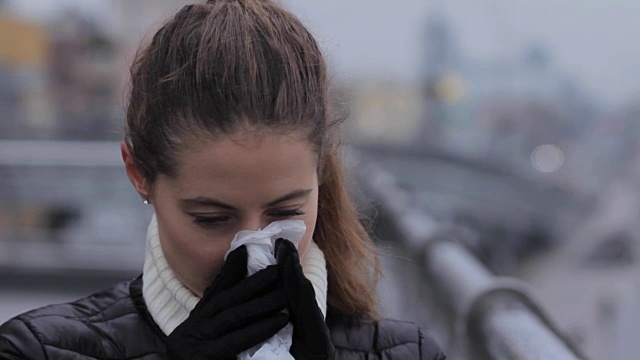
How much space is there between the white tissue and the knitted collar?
115 mm

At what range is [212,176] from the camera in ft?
5.38

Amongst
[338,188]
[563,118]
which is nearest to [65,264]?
A: [563,118]

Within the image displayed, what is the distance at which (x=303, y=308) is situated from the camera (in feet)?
5.30

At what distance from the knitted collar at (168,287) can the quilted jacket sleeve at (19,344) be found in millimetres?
204

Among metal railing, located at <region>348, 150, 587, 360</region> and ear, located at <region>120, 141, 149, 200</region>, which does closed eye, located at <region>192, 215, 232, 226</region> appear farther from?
metal railing, located at <region>348, 150, 587, 360</region>

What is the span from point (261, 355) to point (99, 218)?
7171 millimetres

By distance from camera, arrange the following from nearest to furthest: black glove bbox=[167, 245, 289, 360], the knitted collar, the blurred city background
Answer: black glove bbox=[167, 245, 289, 360]
the knitted collar
the blurred city background

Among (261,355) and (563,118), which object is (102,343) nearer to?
(261,355)

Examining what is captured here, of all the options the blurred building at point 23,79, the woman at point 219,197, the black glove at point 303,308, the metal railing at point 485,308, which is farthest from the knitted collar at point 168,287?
the blurred building at point 23,79

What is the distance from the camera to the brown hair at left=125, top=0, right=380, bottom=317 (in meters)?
1.66

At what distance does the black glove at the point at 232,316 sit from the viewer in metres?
1.60

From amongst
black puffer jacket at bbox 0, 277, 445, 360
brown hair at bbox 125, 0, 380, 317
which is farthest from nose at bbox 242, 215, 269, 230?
black puffer jacket at bbox 0, 277, 445, 360

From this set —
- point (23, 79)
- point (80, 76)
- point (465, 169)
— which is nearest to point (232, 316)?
point (465, 169)

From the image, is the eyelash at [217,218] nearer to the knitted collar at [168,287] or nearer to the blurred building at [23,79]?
the knitted collar at [168,287]
